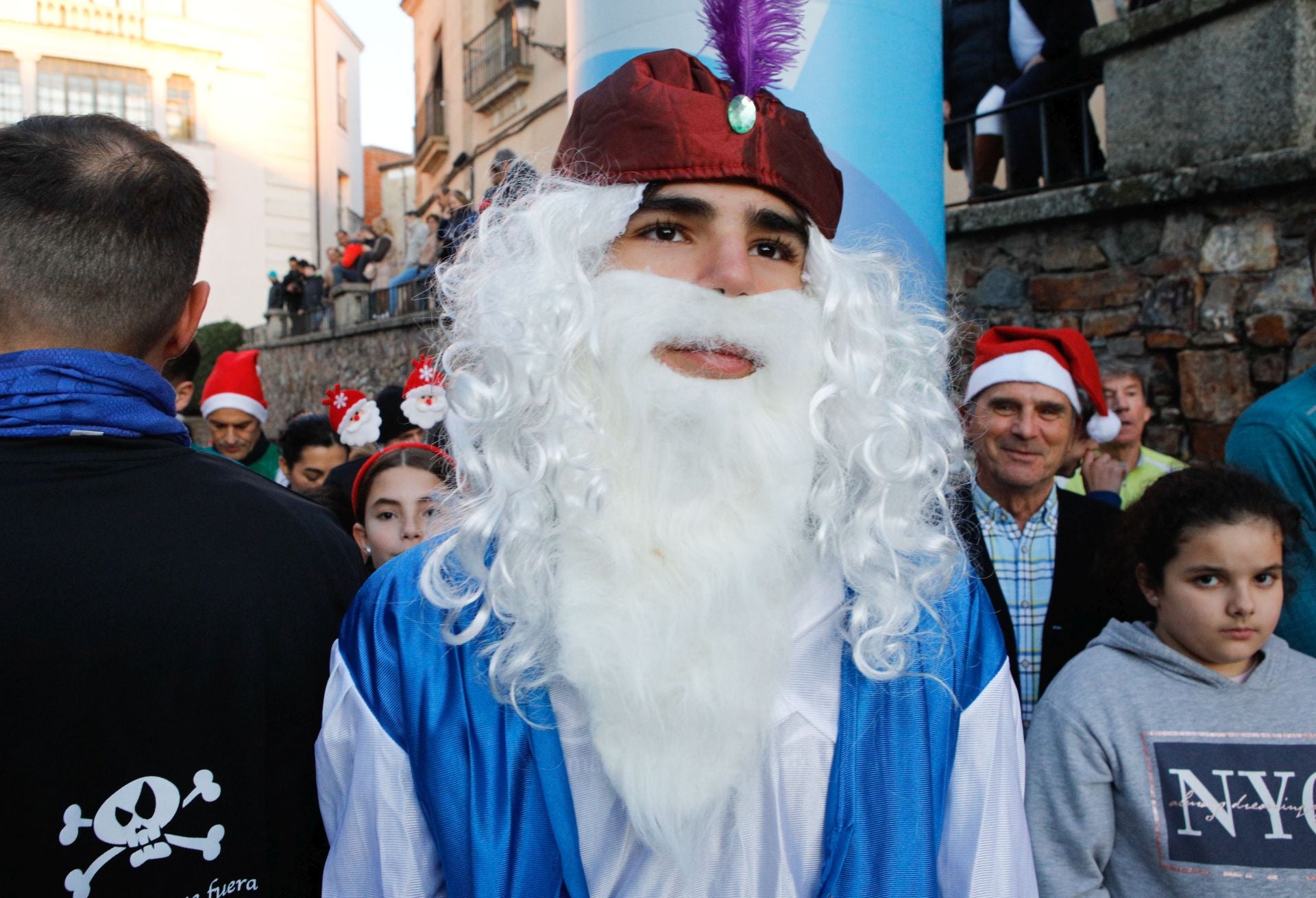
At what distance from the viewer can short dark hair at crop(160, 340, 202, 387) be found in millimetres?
3227

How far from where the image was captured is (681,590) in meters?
1.38

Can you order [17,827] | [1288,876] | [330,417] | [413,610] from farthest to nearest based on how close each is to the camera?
[330,417], [1288,876], [413,610], [17,827]

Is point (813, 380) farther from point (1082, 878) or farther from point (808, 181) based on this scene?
point (1082, 878)

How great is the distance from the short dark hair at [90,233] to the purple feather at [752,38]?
2.84ft

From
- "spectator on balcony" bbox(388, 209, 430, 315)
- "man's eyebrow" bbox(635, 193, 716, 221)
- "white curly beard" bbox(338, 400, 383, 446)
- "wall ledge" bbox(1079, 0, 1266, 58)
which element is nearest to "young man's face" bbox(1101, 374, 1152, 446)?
"wall ledge" bbox(1079, 0, 1266, 58)

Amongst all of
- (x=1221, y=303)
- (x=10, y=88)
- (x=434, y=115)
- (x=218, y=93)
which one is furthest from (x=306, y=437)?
(x=10, y=88)

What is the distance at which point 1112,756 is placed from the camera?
6.07 feet

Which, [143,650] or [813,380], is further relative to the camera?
[813,380]

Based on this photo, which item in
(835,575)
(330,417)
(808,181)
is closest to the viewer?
(835,575)

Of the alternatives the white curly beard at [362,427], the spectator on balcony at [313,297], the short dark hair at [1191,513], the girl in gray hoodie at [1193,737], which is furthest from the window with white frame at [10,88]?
the girl in gray hoodie at [1193,737]

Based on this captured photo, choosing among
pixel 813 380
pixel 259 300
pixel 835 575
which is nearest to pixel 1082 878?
pixel 835 575

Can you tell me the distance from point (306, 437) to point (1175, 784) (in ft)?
13.1

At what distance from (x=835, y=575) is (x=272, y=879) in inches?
36.0

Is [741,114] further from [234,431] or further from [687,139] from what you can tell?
[234,431]
